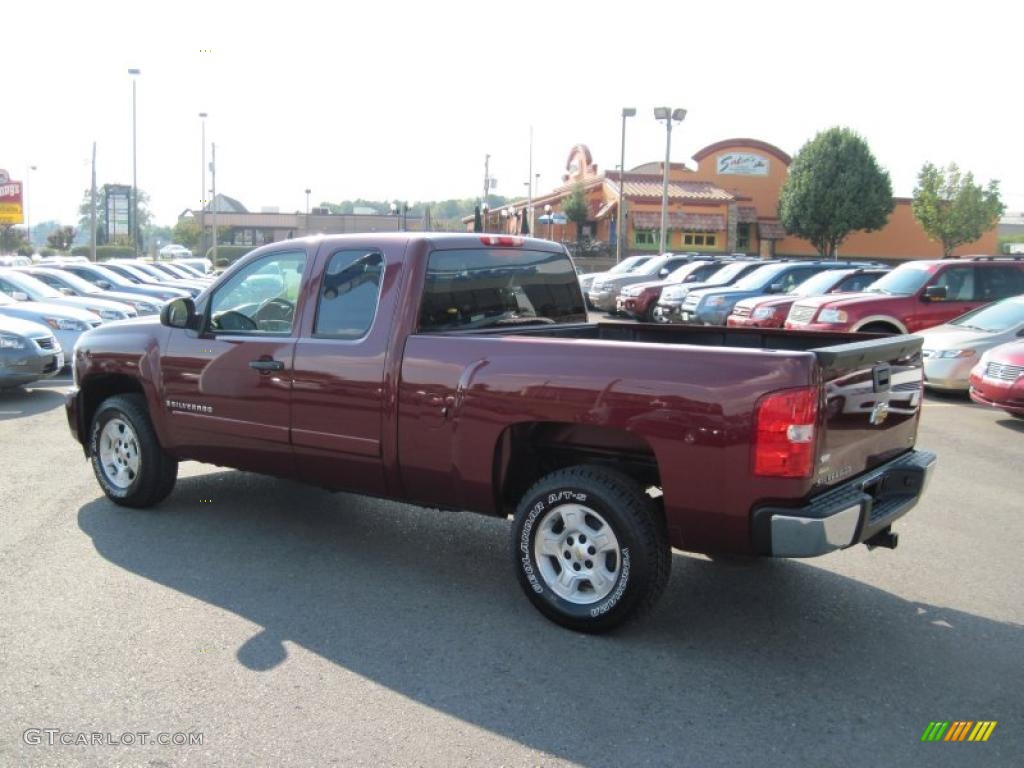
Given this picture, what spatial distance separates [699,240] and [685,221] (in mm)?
2614

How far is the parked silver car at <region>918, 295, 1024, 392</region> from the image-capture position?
1212 cm

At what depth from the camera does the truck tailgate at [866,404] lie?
163 inches

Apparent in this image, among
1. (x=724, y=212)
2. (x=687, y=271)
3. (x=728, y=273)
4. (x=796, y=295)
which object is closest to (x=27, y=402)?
(x=796, y=295)

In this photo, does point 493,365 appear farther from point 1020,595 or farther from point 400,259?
point 1020,595

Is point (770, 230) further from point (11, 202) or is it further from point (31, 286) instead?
point (31, 286)

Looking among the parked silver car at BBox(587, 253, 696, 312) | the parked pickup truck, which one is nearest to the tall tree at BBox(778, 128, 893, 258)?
the parked silver car at BBox(587, 253, 696, 312)

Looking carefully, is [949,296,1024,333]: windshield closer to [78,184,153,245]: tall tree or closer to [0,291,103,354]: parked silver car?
[0,291,103,354]: parked silver car

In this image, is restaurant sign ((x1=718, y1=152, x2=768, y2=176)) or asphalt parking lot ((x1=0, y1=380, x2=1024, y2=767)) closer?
asphalt parking lot ((x1=0, y1=380, x2=1024, y2=767))

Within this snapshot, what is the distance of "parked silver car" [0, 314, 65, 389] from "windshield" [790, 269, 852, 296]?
12.8 meters

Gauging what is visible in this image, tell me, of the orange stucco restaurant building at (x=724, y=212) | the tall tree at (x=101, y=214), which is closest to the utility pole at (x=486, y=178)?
the orange stucco restaurant building at (x=724, y=212)

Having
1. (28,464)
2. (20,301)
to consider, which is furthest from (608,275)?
(28,464)

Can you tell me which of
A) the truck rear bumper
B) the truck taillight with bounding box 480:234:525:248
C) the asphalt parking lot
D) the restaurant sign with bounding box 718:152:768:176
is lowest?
the asphalt parking lot

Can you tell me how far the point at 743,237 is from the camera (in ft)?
185

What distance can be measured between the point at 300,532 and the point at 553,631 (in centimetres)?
228
